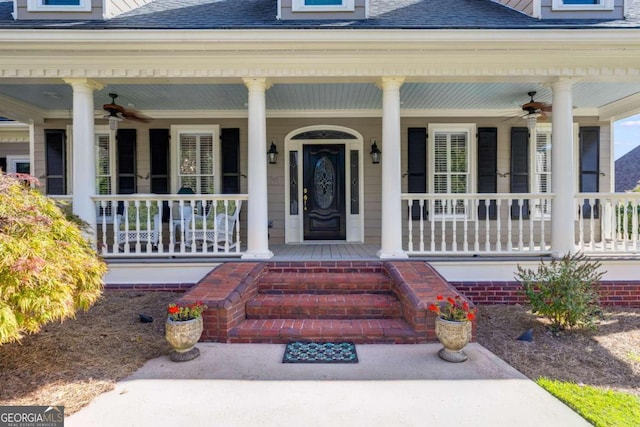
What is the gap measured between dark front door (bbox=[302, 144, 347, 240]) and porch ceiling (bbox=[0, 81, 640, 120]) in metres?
0.89

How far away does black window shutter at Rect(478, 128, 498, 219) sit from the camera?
23.5ft

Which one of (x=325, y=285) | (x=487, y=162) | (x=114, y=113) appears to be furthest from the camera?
(x=487, y=162)

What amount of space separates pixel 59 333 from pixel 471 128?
24.0ft

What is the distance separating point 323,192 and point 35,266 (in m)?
5.19

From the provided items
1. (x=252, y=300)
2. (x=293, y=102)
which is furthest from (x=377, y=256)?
(x=293, y=102)

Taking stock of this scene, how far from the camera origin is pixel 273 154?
23.1ft

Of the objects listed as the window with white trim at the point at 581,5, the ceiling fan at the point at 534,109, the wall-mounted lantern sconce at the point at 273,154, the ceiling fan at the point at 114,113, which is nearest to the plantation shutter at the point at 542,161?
the ceiling fan at the point at 534,109

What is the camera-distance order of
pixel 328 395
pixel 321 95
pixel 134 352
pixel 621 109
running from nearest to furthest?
1. pixel 328 395
2. pixel 134 352
3. pixel 321 95
4. pixel 621 109

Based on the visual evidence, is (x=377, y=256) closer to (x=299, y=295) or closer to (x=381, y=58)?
(x=299, y=295)

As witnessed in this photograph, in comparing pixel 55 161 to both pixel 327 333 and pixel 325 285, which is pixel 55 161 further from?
pixel 327 333

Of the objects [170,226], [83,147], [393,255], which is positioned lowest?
[393,255]

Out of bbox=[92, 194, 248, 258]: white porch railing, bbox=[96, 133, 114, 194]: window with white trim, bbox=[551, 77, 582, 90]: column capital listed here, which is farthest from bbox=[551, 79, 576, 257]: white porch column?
bbox=[96, 133, 114, 194]: window with white trim

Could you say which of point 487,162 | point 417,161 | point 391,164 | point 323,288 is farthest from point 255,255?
point 487,162

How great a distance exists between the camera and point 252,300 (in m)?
4.09
